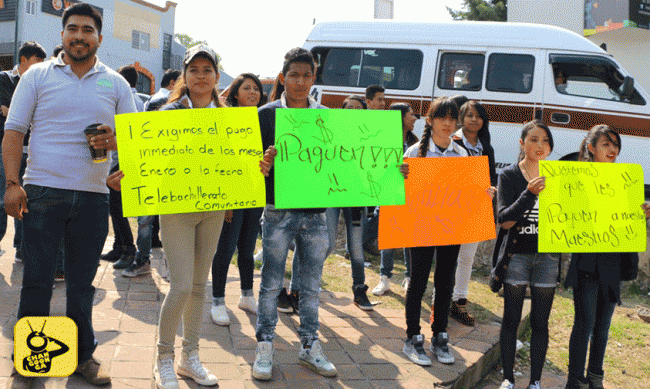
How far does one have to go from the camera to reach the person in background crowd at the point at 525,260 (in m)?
3.46

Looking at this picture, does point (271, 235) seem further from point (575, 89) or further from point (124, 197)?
point (575, 89)

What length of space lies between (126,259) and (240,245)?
1.59m

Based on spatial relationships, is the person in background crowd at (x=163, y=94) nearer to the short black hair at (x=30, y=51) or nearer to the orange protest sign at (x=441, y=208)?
the short black hair at (x=30, y=51)

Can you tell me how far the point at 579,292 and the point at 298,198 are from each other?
1998mm

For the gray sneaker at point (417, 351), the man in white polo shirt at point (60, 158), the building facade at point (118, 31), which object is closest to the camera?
the man in white polo shirt at point (60, 158)

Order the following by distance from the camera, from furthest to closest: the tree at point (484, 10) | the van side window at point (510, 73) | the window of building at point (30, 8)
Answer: the window of building at point (30, 8)
the tree at point (484, 10)
the van side window at point (510, 73)

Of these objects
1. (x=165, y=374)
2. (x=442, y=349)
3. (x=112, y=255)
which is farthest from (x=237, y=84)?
(x=442, y=349)

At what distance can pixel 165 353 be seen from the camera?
3.04m

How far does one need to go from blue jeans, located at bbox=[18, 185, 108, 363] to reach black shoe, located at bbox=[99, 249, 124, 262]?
2.72 meters

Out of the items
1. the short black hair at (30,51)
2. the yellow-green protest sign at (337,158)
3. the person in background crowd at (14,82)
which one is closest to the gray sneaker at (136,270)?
the person in background crowd at (14,82)

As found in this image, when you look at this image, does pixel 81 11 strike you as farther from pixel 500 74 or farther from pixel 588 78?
pixel 588 78

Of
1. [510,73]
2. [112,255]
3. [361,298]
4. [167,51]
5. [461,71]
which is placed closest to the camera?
[361,298]

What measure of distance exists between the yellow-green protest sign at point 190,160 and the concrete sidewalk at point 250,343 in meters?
1.05

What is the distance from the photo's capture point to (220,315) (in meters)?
4.14
